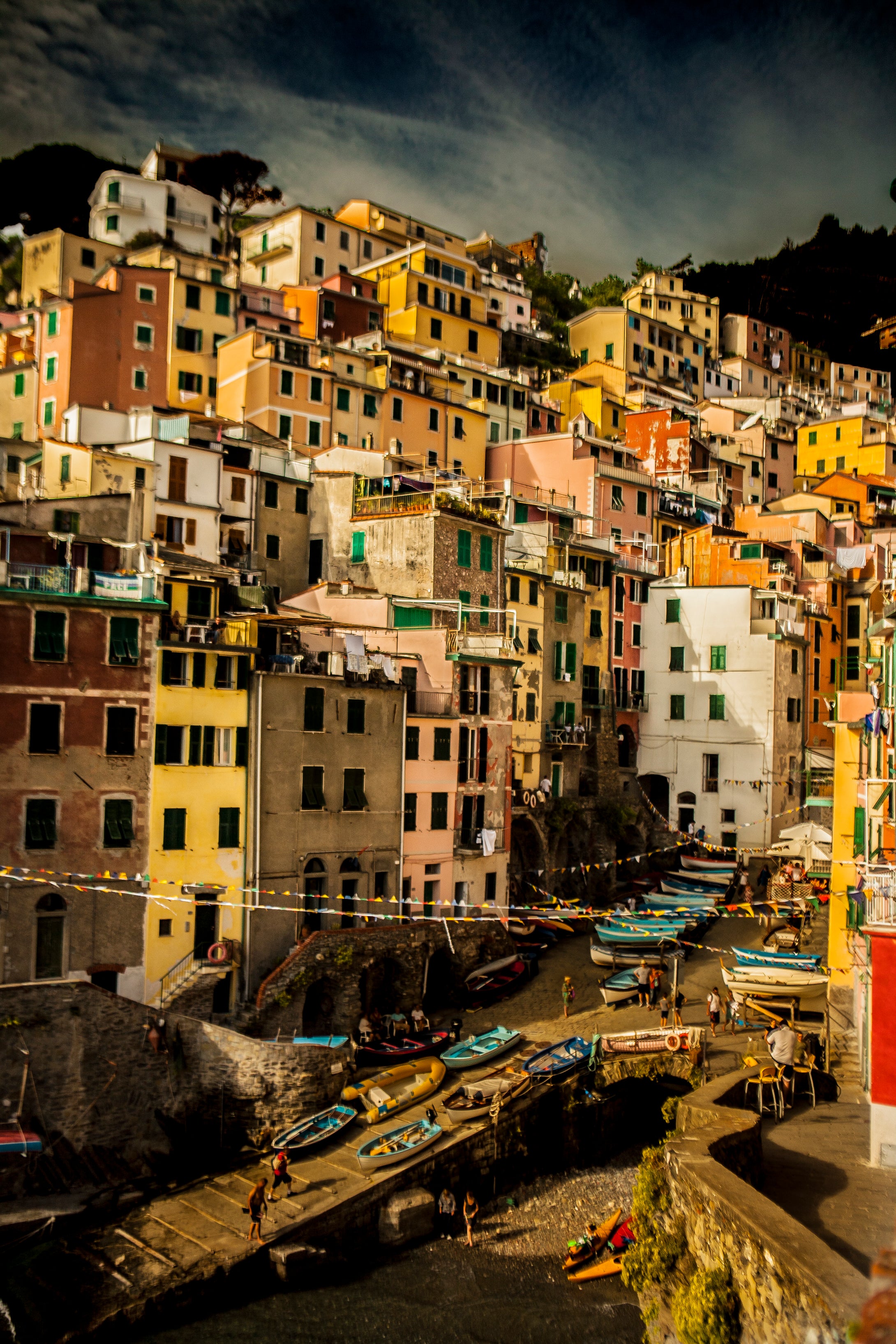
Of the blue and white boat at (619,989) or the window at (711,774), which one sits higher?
the window at (711,774)

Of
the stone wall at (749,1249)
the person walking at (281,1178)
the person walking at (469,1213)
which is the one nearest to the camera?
the stone wall at (749,1249)

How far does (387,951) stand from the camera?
3788cm

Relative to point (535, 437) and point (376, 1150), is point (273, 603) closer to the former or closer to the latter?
point (376, 1150)

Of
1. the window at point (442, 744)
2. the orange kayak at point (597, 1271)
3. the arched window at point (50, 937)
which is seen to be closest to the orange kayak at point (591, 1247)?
the orange kayak at point (597, 1271)

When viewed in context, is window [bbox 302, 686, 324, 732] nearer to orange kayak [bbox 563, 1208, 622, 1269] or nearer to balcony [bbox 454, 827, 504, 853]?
balcony [bbox 454, 827, 504, 853]

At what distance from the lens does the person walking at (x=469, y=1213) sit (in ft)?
93.2

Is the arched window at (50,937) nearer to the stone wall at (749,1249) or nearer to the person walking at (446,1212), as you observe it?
the person walking at (446,1212)

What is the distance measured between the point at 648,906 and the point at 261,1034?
66.1 feet

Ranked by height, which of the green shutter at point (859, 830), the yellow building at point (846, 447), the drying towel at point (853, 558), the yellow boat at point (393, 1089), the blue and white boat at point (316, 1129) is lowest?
→ the blue and white boat at point (316, 1129)

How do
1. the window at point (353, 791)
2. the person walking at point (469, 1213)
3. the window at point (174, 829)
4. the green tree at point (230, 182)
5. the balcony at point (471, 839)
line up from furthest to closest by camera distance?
the green tree at point (230, 182) → the balcony at point (471, 839) → the window at point (353, 791) → the window at point (174, 829) → the person walking at point (469, 1213)

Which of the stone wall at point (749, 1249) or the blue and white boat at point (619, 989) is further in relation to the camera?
the blue and white boat at point (619, 989)

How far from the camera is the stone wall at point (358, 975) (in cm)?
3491

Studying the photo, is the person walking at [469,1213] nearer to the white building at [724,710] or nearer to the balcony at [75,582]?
the balcony at [75,582]

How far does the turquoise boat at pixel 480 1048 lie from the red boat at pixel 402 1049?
47 cm
